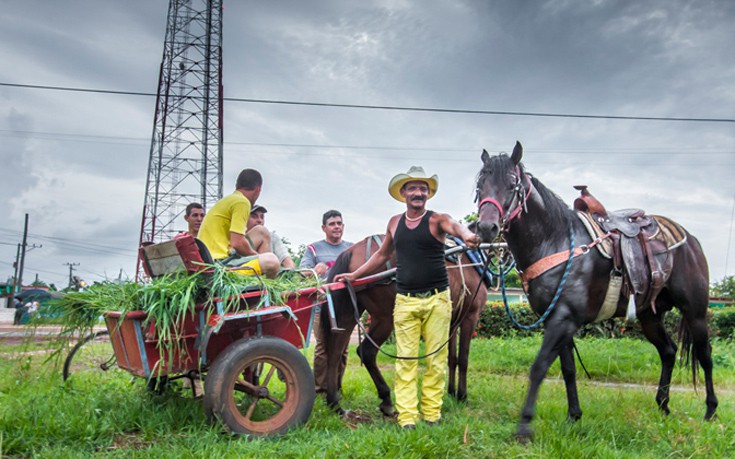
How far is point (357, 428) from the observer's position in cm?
459

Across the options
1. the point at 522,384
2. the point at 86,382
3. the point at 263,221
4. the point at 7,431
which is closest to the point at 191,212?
the point at 263,221

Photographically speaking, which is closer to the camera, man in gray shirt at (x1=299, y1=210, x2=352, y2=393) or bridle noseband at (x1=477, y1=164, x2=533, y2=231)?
bridle noseband at (x1=477, y1=164, x2=533, y2=231)

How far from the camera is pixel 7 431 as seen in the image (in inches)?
154

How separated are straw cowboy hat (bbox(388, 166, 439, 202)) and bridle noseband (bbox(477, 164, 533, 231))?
567 millimetres

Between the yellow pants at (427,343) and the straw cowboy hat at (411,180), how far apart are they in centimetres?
96

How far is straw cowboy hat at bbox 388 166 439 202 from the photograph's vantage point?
4797 mm

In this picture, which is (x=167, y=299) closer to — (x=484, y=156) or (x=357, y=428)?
(x=357, y=428)

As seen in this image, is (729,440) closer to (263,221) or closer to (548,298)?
(548,298)

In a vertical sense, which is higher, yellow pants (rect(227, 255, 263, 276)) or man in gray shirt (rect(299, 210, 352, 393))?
man in gray shirt (rect(299, 210, 352, 393))

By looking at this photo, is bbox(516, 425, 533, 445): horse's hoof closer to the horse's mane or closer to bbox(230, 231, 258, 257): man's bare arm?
the horse's mane

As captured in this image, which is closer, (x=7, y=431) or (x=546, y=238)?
(x=7, y=431)

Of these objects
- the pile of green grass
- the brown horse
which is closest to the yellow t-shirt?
the pile of green grass

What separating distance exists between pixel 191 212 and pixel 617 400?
5.25 m

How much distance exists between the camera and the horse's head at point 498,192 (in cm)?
423
